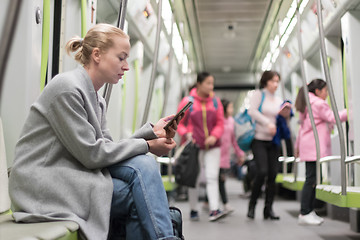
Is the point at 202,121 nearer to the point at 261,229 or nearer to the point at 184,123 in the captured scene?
the point at 184,123

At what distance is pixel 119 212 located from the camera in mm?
2180

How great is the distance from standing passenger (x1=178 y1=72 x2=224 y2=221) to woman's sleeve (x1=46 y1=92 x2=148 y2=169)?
3.23m

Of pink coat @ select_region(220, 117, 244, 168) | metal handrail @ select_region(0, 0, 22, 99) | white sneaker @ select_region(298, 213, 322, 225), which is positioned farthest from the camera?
pink coat @ select_region(220, 117, 244, 168)

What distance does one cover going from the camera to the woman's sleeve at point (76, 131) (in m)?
2.01

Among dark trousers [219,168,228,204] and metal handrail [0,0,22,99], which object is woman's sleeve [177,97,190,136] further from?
metal handrail [0,0,22,99]

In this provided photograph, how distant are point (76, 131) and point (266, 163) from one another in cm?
353

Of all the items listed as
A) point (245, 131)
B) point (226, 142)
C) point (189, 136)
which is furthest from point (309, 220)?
point (226, 142)

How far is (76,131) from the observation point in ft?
6.59

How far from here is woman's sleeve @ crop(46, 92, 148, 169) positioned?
2008 millimetres

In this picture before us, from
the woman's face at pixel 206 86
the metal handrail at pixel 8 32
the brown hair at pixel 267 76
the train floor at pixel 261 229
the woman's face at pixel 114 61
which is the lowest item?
the train floor at pixel 261 229

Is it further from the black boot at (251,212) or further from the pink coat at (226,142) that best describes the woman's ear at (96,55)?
the pink coat at (226,142)

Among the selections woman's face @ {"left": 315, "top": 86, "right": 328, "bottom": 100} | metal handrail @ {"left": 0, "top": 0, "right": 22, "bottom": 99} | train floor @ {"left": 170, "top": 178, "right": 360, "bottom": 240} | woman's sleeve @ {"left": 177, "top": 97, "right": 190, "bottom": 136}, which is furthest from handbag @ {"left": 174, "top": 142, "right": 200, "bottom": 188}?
metal handrail @ {"left": 0, "top": 0, "right": 22, "bottom": 99}

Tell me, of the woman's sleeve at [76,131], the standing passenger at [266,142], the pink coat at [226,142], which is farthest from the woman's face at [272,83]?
the woman's sleeve at [76,131]

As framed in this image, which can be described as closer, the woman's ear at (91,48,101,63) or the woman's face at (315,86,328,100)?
the woman's ear at (91,48,101,63)
